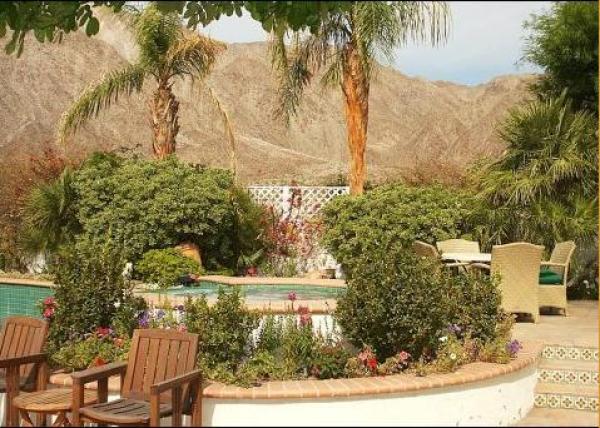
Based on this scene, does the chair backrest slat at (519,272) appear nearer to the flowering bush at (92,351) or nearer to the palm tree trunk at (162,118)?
the flowering bush at (92,351)

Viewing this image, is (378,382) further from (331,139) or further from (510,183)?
(331,139)

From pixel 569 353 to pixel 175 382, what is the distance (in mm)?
4031

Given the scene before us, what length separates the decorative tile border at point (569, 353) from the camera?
752cm

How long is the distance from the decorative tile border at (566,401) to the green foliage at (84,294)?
3.40 meters

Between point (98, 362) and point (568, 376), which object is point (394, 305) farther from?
point (98, 362)

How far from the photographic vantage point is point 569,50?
1398 cm

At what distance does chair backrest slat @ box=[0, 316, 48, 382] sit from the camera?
6113 millimetres

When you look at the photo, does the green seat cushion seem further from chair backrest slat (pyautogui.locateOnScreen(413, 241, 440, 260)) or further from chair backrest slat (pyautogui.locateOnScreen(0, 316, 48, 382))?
chair backrest slat (pyautogui.locateOnScreen(0, 316, 48, 382))

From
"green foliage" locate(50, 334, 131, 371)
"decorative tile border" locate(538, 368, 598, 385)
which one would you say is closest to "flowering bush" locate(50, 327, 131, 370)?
"green foliage" locate(50, 334, 131, 371)

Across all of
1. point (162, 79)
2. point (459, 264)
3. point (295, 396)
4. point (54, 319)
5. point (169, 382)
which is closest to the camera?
point (169, 382)

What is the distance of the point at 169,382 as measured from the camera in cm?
492

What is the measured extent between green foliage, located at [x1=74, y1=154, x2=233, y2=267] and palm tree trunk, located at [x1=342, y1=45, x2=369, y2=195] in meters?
2.27

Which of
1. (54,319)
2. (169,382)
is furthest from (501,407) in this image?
(54,319)

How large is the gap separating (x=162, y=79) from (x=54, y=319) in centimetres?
1059
